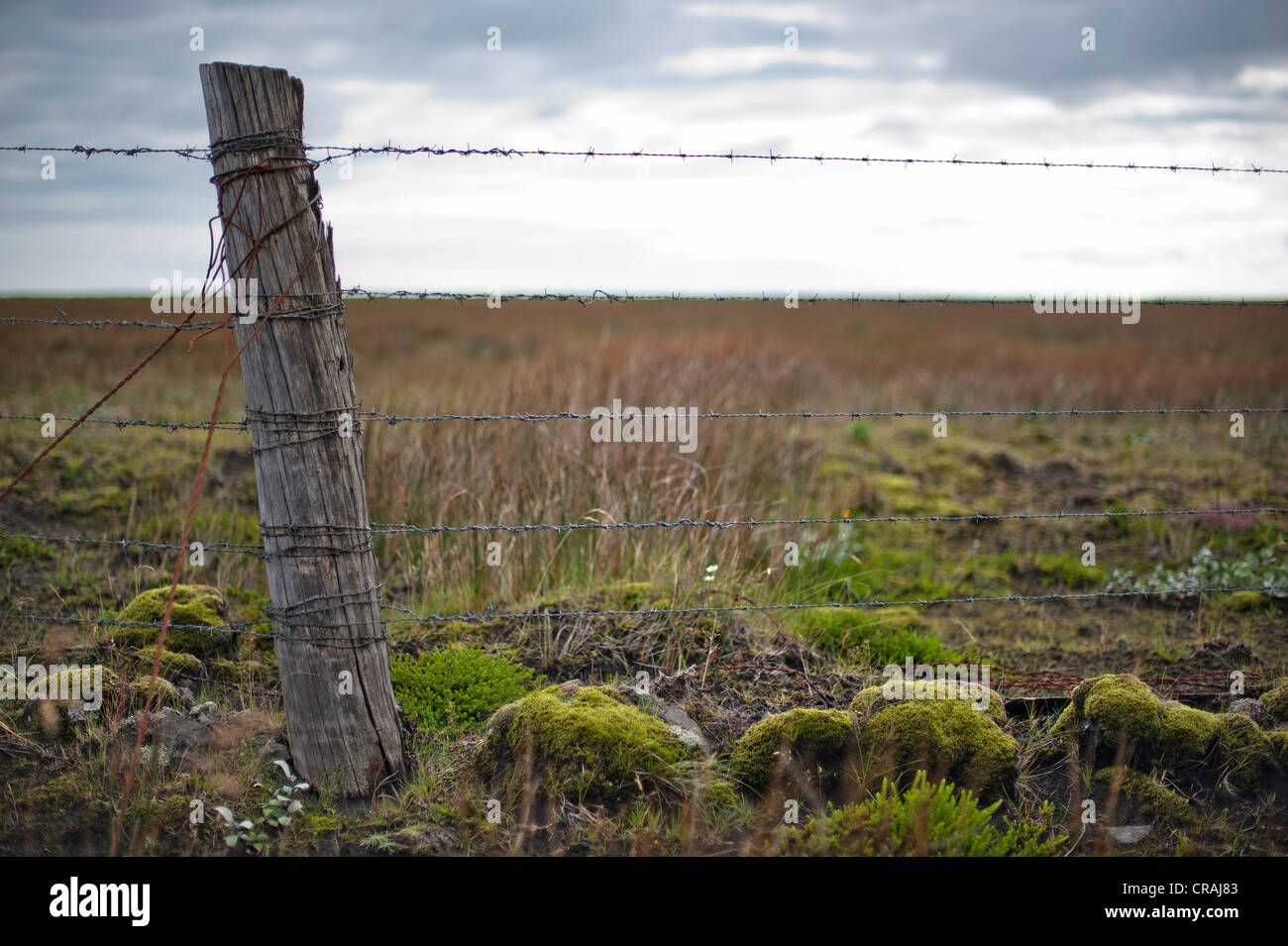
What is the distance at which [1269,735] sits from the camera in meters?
3.01

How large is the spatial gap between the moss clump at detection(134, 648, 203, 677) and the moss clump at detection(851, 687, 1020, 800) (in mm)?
2612

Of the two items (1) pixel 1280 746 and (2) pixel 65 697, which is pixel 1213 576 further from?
(2) pixel 65 697

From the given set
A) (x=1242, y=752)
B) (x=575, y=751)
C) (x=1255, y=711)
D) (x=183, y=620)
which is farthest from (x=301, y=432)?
(x=1255, y=711)

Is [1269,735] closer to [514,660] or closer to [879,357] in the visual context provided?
[514,660]

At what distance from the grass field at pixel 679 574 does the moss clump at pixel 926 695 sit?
0.20 meters

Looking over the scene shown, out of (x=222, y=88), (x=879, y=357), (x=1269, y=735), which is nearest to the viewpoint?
(x=222, y=88)

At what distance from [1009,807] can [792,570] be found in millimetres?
2461

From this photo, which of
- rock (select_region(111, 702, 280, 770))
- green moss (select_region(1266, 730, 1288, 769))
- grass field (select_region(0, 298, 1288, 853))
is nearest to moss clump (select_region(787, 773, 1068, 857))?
grass field (select_region(0, 298, 1288, 853))

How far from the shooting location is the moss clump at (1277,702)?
3244 millimetres

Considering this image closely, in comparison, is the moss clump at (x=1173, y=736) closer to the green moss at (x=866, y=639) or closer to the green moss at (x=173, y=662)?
the green moss at (x=866, y=639)

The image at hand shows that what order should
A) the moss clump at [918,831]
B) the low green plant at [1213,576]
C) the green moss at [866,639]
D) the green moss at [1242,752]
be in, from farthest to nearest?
1. the low green plant at [1213,576]
2. the green moss at [866,639]
3. the green moss at [1242,752]
4. the moss clump at [918,831]

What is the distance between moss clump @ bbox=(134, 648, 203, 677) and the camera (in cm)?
349

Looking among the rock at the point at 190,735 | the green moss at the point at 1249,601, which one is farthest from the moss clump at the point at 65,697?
the green moss at the point at 1249,601

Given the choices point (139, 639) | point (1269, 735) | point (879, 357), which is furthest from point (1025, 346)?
point (139, 639)
